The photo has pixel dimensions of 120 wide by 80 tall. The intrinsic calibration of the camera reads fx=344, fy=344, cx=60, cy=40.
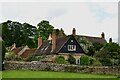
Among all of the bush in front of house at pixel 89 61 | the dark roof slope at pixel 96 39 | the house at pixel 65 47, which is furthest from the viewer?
the dark roof slope at pixel 96 39

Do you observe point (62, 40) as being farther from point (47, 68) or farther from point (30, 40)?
point (30, 40)

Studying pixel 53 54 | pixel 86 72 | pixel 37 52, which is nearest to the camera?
pixel 86 72

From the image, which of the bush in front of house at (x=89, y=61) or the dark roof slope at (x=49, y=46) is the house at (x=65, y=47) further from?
the bush in front of house at (x=89, y=61)

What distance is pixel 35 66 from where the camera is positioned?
128 feet

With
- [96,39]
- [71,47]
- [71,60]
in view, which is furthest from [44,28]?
[71,60]

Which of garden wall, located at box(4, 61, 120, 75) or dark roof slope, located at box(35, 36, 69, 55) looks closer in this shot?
garden wall, located at box(4, 61, 120, 75)

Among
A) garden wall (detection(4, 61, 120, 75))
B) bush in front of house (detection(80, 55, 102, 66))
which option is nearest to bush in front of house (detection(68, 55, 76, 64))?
bush in front of house (detection(80, 55, 102, 66))

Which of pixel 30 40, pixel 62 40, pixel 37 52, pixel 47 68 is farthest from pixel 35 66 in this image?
pixel 30 40

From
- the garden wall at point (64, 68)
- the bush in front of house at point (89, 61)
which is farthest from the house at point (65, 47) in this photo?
the garden wall at point (64, 68)

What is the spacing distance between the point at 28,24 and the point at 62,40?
36.7 meters

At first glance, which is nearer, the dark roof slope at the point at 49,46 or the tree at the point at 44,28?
the dark roof slope at the point at 49,46

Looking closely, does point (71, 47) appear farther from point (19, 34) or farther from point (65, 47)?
point (19, 34)

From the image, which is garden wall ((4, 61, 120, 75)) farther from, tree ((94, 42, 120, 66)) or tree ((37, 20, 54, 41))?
tree ((37, 20, 54, 41))

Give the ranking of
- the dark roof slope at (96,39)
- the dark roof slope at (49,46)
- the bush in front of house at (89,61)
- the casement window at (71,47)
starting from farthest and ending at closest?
the dark roof slope at (96,39)
the casement window at (71,47)
the dark roof slope at (49,46)
the bush in front of house at (89,61)
